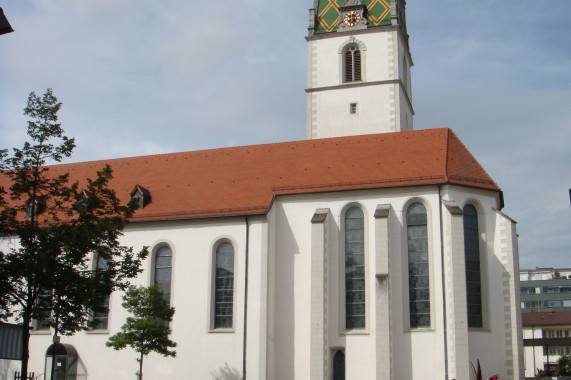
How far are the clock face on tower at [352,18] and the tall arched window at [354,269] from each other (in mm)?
12962

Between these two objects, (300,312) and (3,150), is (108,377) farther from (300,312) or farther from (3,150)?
(3,150)

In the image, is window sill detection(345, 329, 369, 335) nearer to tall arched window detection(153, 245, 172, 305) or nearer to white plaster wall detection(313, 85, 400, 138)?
tall arched window detection(153, 245, 172, 305)

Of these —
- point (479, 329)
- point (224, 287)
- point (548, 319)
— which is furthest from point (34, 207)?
point (548, 319)

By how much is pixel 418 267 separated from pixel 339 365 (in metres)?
4.86

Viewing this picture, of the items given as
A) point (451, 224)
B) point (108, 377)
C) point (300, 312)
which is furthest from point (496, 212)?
point (108, 377)

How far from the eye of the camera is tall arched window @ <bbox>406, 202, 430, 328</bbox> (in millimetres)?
27922

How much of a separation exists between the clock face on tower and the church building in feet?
27.9

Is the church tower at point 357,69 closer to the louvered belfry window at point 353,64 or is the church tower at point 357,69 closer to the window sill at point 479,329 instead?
the louvered belfry window at point 353,64

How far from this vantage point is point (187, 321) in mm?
30125

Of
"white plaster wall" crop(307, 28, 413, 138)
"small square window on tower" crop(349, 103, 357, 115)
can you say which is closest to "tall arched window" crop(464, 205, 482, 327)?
"white plaster wall" crop(307, 28, 413, 138)

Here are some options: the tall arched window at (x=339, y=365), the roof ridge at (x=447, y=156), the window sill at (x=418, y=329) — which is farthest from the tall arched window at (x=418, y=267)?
the tall arched window at (x=339, y=365)

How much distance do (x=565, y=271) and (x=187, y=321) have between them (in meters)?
105

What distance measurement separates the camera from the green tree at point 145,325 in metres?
26.6

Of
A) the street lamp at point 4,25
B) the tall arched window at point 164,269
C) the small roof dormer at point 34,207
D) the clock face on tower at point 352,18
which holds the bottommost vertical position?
the tall arched window at point 164,269
